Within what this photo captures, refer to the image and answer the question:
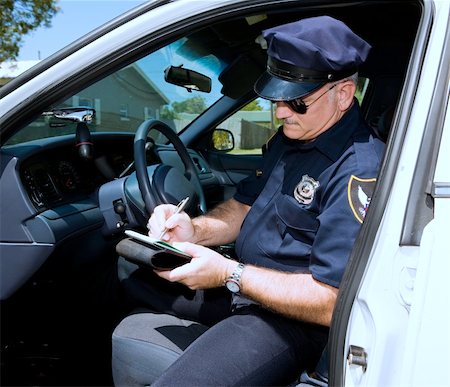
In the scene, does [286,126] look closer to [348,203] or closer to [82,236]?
[348,203]

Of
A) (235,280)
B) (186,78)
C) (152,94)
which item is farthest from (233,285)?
(152,94)

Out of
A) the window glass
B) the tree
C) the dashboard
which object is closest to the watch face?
the dashboard

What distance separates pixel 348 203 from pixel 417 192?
0.79 ft

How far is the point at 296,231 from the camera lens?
4.64 ft

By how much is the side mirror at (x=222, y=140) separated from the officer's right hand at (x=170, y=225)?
1.59 m

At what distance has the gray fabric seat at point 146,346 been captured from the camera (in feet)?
4.89

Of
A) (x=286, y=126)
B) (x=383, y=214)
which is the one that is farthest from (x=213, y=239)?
(x=383, y=214)

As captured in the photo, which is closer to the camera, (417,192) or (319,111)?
(417,192)

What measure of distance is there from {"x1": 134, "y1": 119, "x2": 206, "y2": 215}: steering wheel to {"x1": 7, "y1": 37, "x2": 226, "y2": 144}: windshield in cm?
35

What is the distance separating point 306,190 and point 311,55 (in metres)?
0.36

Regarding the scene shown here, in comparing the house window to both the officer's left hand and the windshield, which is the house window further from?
the officer's left hand

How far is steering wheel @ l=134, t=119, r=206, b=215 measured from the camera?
1879 mm

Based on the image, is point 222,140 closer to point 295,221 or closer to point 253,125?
point 253,125

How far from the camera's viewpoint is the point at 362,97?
294cm
